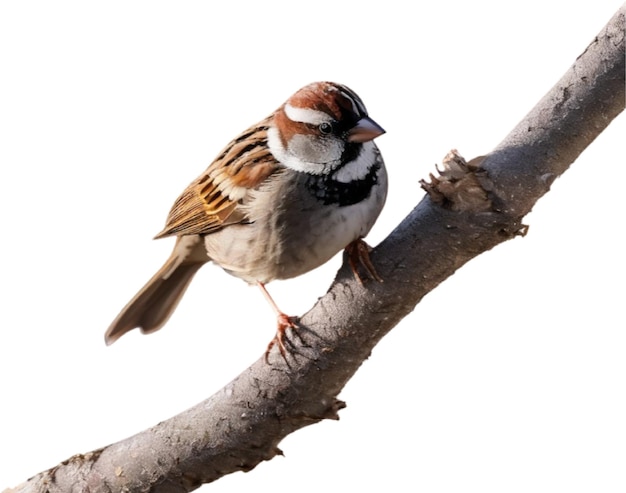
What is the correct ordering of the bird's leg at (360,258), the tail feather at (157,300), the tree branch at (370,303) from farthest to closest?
1. the tail feather at (157,300)
2. the bird's leg at (360,258)
3. the tree branch at (370,303)

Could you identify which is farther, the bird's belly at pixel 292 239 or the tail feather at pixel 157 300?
the tail feather at pixel 157 300

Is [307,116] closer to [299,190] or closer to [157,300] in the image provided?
[299,190]

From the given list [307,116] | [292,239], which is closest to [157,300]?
[292,239]

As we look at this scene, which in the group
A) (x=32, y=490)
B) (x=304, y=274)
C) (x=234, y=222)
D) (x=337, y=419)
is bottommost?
(x=337, y=419)

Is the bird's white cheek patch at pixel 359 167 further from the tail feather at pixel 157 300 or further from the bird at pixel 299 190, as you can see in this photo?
the tail feather at pixel 157 300

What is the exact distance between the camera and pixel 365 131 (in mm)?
2127

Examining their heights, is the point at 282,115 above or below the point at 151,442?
above

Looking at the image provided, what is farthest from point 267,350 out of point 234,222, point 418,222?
point 418,222

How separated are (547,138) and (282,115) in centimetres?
62

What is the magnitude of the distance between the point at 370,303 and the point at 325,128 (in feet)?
1.34

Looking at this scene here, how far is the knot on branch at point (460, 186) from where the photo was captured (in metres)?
1.97

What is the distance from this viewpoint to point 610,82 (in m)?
1.92


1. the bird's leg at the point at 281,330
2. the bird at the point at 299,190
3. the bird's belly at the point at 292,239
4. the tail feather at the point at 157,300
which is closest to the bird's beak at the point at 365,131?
the bird at the point at 299,190

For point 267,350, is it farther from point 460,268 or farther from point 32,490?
point 32,490
